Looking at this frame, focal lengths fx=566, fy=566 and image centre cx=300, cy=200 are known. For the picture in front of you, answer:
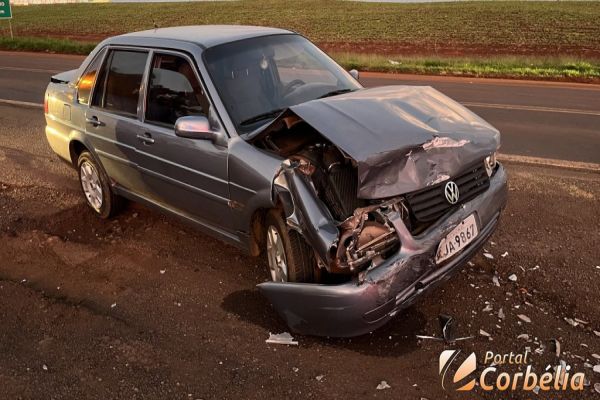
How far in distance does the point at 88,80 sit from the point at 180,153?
1.77m

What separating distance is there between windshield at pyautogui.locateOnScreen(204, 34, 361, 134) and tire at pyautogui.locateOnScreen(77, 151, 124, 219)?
1.93 m

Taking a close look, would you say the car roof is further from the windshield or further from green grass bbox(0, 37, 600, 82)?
green grass bbox(0, 37, 600, 82)

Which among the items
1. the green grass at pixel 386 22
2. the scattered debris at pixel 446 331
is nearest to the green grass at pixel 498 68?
the green grass at pixel 386 22

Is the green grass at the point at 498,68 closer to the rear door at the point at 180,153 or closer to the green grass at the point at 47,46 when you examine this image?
the green grass at the point at 47,46

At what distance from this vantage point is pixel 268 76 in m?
4.48

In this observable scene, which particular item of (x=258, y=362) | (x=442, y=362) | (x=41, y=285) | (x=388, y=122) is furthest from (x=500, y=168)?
(x=41, y=285)

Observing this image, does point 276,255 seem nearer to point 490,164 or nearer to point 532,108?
point 490,164

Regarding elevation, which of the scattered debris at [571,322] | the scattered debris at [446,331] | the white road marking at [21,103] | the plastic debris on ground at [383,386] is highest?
the scattered debris at [571,322]

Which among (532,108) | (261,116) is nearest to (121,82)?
(261,116)

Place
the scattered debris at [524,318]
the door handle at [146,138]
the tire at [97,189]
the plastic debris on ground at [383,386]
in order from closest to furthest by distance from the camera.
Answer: the plastic debris on ground at [383,386], the scattered debris at [524,318], the door handle at [146,138], the tire at [97,189]

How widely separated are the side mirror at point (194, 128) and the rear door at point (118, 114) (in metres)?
0.91

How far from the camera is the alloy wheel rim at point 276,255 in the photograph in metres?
3.73

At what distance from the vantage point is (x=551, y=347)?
338 centimetres

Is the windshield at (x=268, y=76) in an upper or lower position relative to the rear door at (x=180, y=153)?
upper
